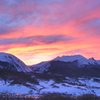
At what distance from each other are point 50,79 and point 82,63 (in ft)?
188

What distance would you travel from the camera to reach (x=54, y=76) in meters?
134

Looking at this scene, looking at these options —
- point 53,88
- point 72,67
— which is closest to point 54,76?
point 53,88

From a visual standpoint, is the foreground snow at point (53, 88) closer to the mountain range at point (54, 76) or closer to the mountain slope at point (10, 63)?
the mountain range at point (54, 76)

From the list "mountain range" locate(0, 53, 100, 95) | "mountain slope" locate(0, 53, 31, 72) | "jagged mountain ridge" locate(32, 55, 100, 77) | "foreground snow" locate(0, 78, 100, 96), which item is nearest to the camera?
"foreground snow" locate(0, 78, 100, 96)

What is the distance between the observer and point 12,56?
151 m

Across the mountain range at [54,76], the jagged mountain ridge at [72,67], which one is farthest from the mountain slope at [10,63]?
the jagged mountain ridge at [72,67]

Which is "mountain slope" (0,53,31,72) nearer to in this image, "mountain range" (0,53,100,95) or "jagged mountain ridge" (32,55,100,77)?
"mountain range" (0,53,100,95)

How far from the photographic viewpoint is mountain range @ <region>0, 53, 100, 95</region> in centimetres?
10409

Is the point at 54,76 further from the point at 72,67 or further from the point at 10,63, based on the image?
the point at 72,67

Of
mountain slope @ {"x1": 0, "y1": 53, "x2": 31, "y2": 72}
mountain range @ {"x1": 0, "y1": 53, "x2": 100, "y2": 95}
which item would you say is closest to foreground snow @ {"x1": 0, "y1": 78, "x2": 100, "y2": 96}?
mountain range @ {"x1": 0, "y1": 53, "x2": 100, "y2": 95}

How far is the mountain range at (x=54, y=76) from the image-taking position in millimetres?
104088

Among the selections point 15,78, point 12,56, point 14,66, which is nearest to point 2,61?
point 14,66

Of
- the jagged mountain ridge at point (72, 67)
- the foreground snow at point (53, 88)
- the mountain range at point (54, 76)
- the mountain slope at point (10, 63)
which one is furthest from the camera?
the jagged mountain ridge at point (72, 67)

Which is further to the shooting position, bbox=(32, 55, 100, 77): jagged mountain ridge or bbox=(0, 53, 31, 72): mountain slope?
bbox=(32, 55, 100, 77): jagged mountain ridge
